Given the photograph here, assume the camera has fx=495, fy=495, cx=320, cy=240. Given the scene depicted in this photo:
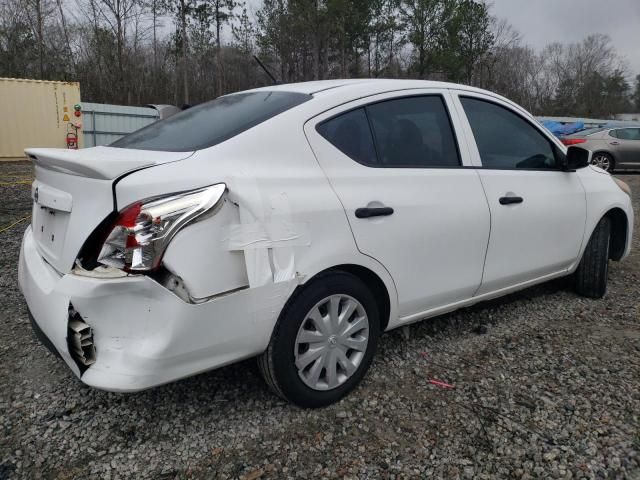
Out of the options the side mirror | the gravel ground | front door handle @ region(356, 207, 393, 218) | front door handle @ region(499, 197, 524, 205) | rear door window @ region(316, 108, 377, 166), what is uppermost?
rear door window @ region(316, 108, 377, 166)

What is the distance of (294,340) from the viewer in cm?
214

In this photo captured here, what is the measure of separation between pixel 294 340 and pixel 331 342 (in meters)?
0.22

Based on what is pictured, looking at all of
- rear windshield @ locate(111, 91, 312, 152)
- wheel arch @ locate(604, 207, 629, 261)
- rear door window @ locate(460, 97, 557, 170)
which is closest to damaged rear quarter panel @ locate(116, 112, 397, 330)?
rear windshield @ locate(111, 91, 312, 152)

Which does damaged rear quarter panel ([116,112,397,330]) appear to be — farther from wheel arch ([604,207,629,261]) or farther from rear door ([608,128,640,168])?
rear door ([608,128,640,168])

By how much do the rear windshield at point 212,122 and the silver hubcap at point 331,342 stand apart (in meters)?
0.88

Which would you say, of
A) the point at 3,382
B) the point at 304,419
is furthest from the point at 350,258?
the point at 3,382

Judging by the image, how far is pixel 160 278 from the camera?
1.80 m

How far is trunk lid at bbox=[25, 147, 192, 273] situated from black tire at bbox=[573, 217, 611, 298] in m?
3.19

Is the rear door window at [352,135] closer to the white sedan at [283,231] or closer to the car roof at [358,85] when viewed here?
the white sedan at [283,231]

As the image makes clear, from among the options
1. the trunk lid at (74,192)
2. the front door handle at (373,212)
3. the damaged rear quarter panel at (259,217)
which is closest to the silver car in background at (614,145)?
the front door handle at (373,212)

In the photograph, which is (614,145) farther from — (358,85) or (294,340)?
(294,340)

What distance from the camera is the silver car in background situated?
1487cm

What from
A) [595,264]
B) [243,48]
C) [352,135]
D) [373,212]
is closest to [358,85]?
[352,135]

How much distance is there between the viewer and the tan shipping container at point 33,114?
16.8m
